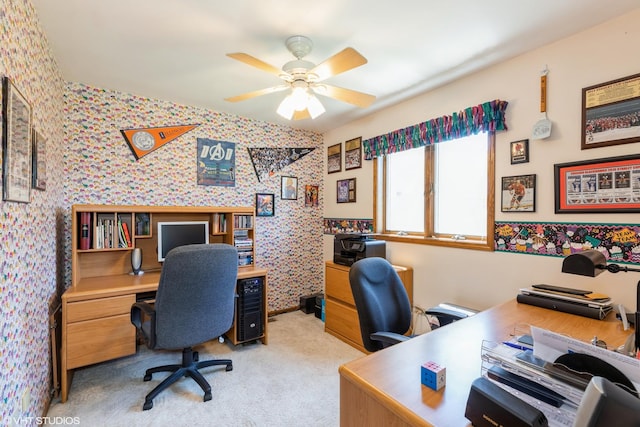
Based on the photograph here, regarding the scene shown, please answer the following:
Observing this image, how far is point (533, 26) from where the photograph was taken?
183cm

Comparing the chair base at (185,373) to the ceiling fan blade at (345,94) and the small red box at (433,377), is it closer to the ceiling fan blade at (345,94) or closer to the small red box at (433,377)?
the small red box at (433,377)

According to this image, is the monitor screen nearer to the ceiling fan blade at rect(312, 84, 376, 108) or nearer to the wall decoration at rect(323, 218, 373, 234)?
the wall decoration at rect(323, 218, 373, 234)

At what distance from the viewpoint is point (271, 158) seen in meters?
3.76

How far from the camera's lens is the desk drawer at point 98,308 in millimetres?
2125

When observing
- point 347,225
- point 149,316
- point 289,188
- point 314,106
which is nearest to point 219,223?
point 289,188

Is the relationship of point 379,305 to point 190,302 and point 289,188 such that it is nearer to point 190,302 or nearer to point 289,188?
point 190,302

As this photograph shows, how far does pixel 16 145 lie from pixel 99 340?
5.01 ft

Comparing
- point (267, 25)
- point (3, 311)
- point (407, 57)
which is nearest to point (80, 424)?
point (3, 311)

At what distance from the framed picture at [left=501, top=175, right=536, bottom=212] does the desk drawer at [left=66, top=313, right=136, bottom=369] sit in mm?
3085

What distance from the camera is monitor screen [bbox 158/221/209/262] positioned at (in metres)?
2.80

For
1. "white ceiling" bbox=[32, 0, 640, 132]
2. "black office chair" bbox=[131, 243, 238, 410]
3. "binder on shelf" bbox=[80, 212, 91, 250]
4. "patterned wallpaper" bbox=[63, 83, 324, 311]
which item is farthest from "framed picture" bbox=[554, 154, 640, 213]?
"binder on shelf" bbox=[80, 212, 91, 250]

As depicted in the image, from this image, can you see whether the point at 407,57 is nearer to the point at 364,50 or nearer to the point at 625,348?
the point at 364,50

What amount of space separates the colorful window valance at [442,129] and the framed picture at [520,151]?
0.53 ft

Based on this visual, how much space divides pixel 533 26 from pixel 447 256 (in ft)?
5.78
